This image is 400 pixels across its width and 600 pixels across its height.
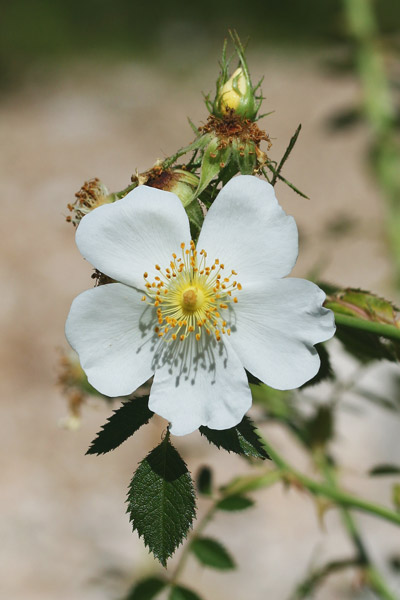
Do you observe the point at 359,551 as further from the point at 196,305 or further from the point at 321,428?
the point at 196,305

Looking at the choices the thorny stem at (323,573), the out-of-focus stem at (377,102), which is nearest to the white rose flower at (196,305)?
the thorny stem at (323,573)

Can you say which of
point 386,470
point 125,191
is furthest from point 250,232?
point 386,470

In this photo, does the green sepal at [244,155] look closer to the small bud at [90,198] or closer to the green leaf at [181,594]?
the small bud at [90,198]

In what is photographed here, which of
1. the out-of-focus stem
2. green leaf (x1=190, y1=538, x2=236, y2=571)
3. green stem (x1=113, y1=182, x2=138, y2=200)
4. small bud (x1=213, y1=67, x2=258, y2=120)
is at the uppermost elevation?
the out-of-focus stem

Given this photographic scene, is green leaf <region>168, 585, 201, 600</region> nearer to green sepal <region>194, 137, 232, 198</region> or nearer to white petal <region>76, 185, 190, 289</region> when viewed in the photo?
white petal <region>76, 185, 190, 289</region>

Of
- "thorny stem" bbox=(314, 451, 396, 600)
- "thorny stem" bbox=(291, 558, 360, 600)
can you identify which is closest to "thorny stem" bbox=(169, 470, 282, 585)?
"thorny stem" bbox=(314, 451, 396, 600)

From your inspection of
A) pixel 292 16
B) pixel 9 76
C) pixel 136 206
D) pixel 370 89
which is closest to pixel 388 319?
pixel 136 206
